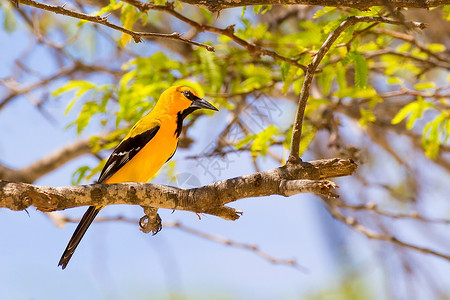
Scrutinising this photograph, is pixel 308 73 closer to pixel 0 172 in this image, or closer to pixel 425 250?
pixel 425 250

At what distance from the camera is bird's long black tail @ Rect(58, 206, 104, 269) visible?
4410mm

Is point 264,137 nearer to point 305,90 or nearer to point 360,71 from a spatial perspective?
point 360,71

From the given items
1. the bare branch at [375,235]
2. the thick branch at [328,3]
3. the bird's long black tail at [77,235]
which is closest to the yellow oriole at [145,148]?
the bird's long black tail at [77,235]

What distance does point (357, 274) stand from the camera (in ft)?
24.1

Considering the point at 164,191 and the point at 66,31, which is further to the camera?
the point at 66,31

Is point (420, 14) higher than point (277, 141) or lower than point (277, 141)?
higher

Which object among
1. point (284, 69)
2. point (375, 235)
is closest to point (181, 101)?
point (284, 69)

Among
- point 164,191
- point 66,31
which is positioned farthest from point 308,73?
point 66,31

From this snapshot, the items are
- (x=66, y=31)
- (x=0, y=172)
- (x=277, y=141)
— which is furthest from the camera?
(x=66, y=31)

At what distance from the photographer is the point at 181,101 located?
5.22 metres

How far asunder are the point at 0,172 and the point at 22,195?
384 cm

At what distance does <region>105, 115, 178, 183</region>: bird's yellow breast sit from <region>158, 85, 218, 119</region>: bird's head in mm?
206

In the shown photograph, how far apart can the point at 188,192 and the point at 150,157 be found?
1.35 m

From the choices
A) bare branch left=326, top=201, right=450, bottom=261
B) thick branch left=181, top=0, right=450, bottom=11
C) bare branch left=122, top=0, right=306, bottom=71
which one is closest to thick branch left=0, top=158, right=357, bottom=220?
bare branch left=122, top=0, right=306, bottom=71
